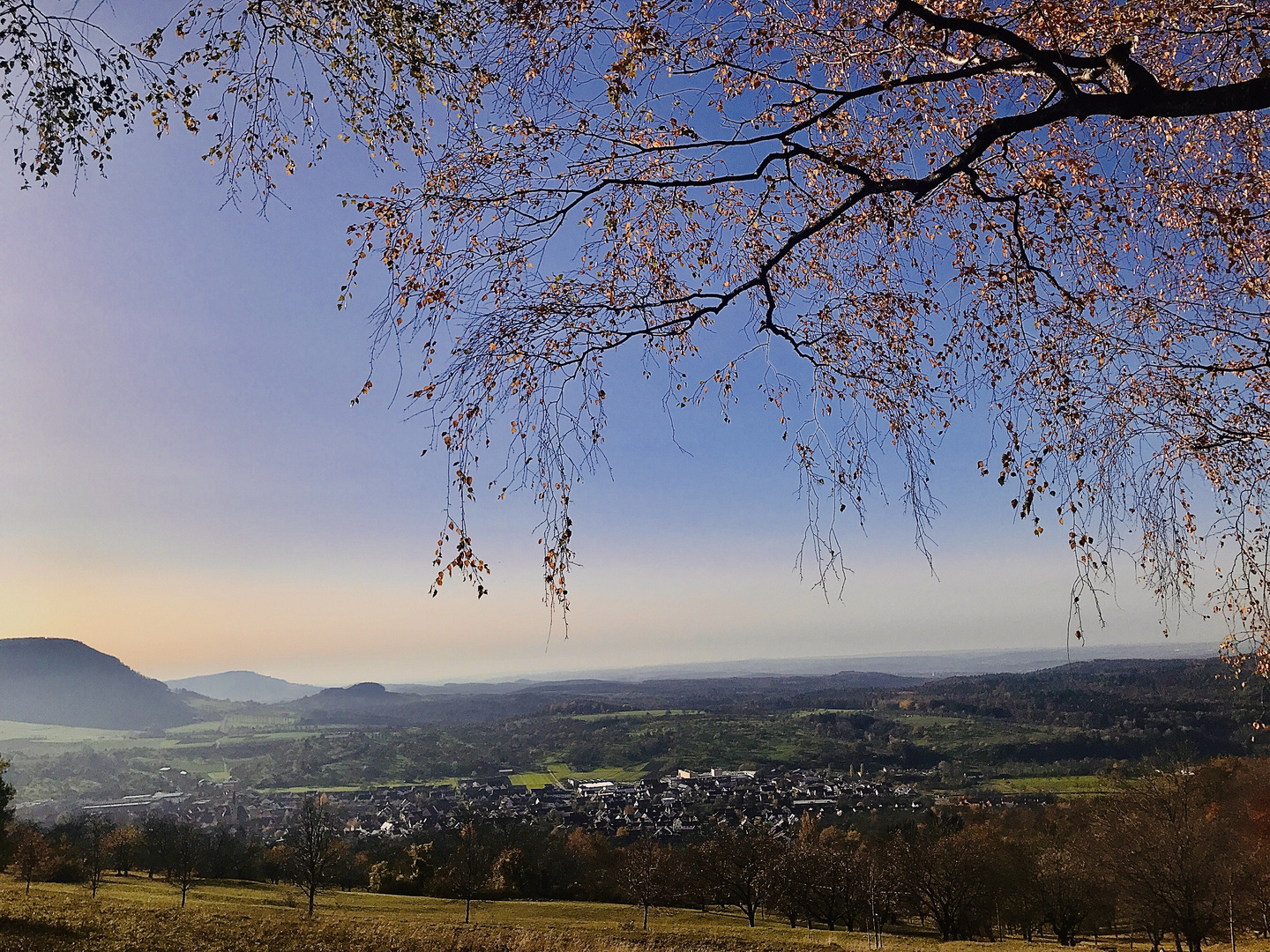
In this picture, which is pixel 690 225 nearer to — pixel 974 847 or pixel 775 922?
pixel 974 847

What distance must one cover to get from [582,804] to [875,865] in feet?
153

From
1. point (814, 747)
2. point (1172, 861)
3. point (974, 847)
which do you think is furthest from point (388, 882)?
point (814, 747)

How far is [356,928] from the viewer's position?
1736cm

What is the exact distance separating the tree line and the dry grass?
1.72m

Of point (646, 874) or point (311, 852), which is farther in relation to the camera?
point (646, 874)

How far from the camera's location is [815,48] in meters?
4.36

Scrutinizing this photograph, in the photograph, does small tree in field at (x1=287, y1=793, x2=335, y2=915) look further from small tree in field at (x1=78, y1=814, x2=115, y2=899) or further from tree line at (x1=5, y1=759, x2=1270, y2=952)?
small tree in field at (x1=78, y1=814, x2=115, y2=899)

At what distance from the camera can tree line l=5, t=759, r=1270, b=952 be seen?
24.8 meters

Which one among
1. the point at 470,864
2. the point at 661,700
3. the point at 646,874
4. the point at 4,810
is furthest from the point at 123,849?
the point at 661,700

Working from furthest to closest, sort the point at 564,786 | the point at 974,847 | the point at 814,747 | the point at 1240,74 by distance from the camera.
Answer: the point at 814,747 → the point at 564,786 → the point at 974,847 → the point at 1240,74

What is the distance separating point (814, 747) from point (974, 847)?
72.4m

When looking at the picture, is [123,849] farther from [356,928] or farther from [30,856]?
[356,928]

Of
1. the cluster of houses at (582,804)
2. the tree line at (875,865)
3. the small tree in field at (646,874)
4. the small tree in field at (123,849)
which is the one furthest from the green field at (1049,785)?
the small tree in field at (123,849)

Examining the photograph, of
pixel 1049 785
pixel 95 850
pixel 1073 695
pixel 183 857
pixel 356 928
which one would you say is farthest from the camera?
pixel 1073 695
